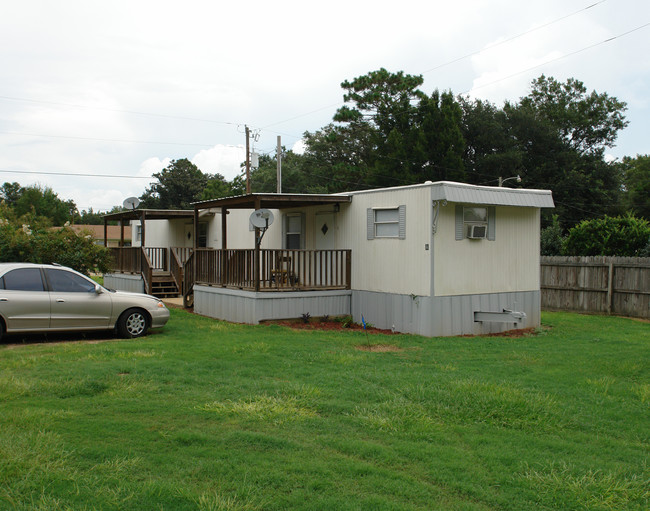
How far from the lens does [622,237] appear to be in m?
18.7

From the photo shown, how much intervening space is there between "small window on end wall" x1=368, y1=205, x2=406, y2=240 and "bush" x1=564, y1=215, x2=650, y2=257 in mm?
9207

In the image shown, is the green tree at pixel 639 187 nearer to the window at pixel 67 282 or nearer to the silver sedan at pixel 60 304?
Result: the silver sedan at pixel 60 304

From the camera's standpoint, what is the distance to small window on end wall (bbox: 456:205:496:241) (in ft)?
42.1

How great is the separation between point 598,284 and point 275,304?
9488 mm

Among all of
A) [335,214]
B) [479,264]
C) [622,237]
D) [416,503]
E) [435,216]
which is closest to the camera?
[416,503]

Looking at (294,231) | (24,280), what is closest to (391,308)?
(294,231)

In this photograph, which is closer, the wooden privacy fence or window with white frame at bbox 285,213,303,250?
window with white frame at bbox 285,213,303,250

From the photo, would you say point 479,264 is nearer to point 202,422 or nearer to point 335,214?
point 335,214

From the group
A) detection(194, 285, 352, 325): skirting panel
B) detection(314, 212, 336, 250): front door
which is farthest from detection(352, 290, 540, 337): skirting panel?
detection(314, 212, 336, 250): front door

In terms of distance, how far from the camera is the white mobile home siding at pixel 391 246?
40.9 feet

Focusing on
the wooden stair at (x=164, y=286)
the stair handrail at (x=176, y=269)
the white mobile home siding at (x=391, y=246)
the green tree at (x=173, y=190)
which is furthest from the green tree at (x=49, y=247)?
the green tree at (x=173, y=190)

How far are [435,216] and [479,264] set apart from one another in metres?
1.73

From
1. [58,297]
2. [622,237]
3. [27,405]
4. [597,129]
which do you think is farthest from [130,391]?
[597,129]

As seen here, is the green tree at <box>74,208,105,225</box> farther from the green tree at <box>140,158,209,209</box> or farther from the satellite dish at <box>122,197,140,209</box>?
the satellite dish at <box>122,197,140,209</box>
